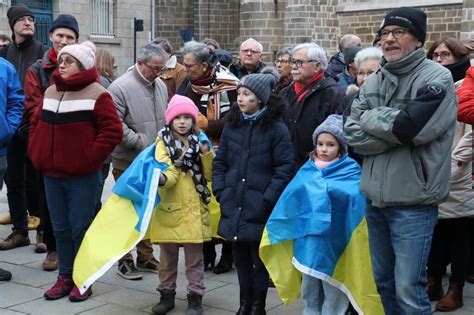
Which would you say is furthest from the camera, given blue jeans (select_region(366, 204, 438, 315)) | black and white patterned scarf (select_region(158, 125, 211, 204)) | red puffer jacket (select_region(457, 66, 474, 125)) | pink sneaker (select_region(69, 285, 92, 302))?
pink sneaker (select_region(69, 285, 92, 302))

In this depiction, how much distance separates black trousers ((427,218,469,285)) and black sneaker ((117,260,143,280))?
253 centimetres

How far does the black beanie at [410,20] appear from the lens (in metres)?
3.86

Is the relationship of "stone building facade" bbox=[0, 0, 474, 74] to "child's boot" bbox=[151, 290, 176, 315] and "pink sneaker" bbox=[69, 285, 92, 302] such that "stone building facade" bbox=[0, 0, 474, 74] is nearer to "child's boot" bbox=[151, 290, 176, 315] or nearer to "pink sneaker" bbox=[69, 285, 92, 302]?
"child's boot" bbox=[151, 290, 176, 315]

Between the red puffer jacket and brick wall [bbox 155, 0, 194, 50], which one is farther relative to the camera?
brick wall [bbox 155, 0, 194, 50]

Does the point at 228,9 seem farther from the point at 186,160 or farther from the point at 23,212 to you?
the point at 186,160

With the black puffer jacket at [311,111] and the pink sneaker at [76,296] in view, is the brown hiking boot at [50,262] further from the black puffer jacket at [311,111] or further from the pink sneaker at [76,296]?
the black puffer jacket at [311,111]

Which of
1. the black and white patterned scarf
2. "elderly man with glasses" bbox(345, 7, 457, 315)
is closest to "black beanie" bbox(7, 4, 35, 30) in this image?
the black and white patterned scarf

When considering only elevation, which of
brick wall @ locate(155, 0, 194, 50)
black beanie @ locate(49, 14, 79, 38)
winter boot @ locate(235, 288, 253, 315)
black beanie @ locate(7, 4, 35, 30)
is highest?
brick wall @ locate(155, 0, 194, 50)

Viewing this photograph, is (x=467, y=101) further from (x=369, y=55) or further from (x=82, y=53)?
(x=82, y=53)

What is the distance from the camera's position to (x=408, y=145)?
378 centimetres

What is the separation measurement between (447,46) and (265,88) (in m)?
1.75

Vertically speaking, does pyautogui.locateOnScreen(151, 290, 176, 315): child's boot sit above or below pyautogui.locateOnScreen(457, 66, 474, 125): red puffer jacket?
below

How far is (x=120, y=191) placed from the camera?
5184 millimetres

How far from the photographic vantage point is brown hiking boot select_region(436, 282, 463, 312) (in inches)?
211
